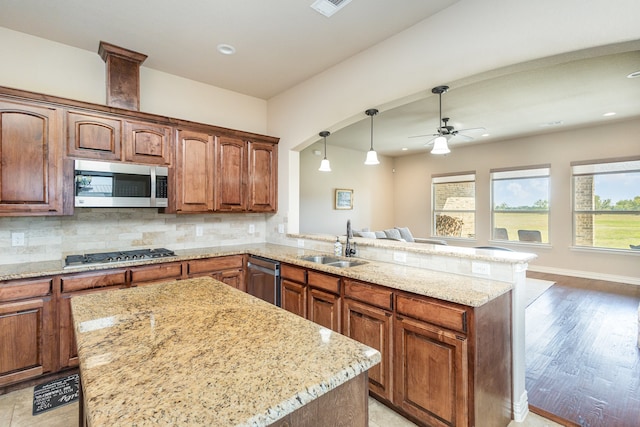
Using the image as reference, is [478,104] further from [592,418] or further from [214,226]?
[214,226]

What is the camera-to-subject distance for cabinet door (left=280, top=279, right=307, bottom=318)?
9.17 ft

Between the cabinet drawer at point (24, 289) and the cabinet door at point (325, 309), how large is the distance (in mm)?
2115

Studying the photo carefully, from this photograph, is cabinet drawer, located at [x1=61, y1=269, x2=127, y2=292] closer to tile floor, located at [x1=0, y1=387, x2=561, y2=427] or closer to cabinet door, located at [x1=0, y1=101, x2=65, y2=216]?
cabinet door, located at [x1=0, y1=101, x2=65, y2=216]

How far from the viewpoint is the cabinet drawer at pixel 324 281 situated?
96.9 inches

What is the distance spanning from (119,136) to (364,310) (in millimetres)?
2750

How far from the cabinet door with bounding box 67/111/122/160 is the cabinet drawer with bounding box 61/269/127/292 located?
105cm

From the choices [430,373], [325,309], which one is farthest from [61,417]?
[430,373]

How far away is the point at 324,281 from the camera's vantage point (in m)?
2.57

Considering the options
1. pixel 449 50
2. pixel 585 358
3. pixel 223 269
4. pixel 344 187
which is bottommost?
pixel 585 358

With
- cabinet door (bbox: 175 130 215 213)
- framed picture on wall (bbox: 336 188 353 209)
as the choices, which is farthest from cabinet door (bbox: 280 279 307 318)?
framed picture on wall (bbox: 336 188 353 209)

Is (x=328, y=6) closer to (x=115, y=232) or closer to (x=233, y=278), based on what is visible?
(x=233, y=278)

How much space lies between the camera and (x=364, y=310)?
2.24 meters

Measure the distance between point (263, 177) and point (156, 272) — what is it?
1.69 m

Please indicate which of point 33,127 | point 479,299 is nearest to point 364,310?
point 479,299
